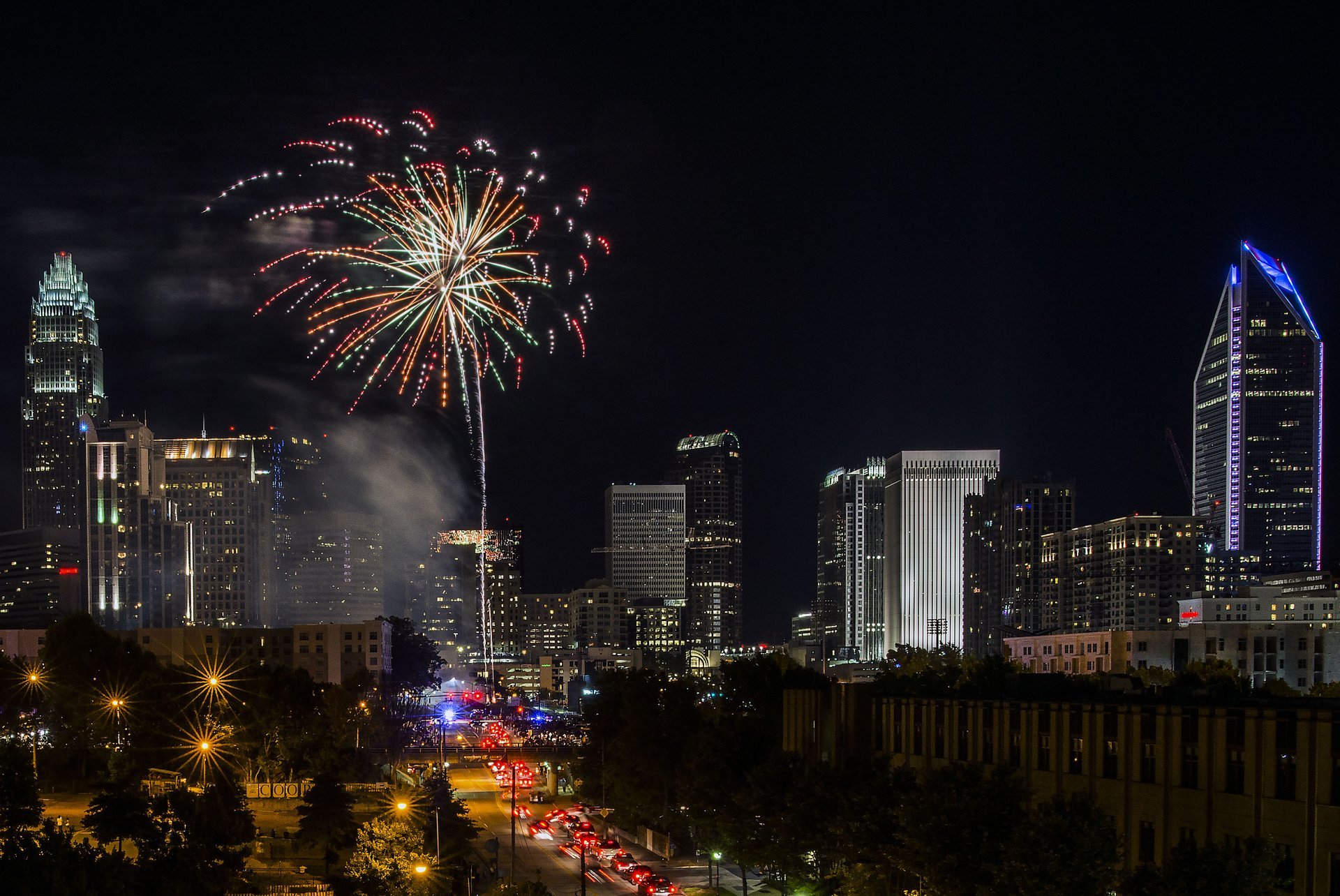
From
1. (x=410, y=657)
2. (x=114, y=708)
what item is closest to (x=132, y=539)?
(x=410, y=657)

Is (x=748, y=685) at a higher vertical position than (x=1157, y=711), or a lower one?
lower

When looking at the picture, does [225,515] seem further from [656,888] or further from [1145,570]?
[656,888]

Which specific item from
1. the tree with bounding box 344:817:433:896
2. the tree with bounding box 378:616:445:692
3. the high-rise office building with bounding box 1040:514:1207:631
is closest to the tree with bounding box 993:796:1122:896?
the tree with bounding box 344:817:433:896

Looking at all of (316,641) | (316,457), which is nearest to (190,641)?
(316,641)

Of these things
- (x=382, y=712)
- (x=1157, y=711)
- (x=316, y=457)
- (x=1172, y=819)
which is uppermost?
(x=316, y=457)

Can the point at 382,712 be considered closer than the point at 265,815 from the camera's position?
No

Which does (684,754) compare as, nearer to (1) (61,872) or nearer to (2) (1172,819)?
(2) (1172,819)
